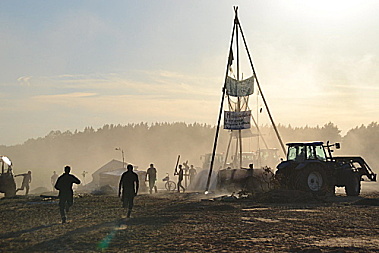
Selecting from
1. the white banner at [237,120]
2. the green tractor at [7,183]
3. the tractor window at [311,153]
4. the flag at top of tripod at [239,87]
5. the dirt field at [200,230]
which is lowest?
the dirt field at [200,230]

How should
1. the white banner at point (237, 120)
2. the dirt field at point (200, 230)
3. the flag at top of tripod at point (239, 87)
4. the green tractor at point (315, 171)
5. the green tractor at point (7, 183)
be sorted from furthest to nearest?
1. the green tractor at point (7, 183)
2. the flag at top of tripod at point (239, 87)
3. the white banner at point (237, 120)
4. the green tractor at point (315, 171)
5. the dirt field at point (200, 230)

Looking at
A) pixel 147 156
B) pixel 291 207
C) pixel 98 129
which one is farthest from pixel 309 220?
pixel 98 129

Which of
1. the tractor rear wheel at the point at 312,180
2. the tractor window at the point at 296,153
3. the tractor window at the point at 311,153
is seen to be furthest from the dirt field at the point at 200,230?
the tractor window at the point at 296,153

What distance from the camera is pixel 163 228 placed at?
12.5 m

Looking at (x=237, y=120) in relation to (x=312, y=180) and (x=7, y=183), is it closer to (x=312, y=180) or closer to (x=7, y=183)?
(x=312, y=180)

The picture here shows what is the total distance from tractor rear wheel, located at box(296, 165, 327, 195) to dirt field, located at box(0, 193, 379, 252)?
3512mm

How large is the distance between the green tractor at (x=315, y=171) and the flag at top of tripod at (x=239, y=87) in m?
6.56

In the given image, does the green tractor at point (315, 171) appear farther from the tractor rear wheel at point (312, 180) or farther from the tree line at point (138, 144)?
the tree line at point (138, 144)

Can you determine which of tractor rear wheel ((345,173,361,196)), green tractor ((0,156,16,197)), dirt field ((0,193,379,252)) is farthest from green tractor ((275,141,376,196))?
green tractor ((0,156,16,197))

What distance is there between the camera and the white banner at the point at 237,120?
93.6ft

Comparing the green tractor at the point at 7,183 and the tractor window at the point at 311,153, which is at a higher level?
A: the tractor window at the point at 311,153

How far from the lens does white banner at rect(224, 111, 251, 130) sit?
28.5 meters

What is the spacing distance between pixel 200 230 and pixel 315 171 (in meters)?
11.4

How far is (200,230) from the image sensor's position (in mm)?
12141
